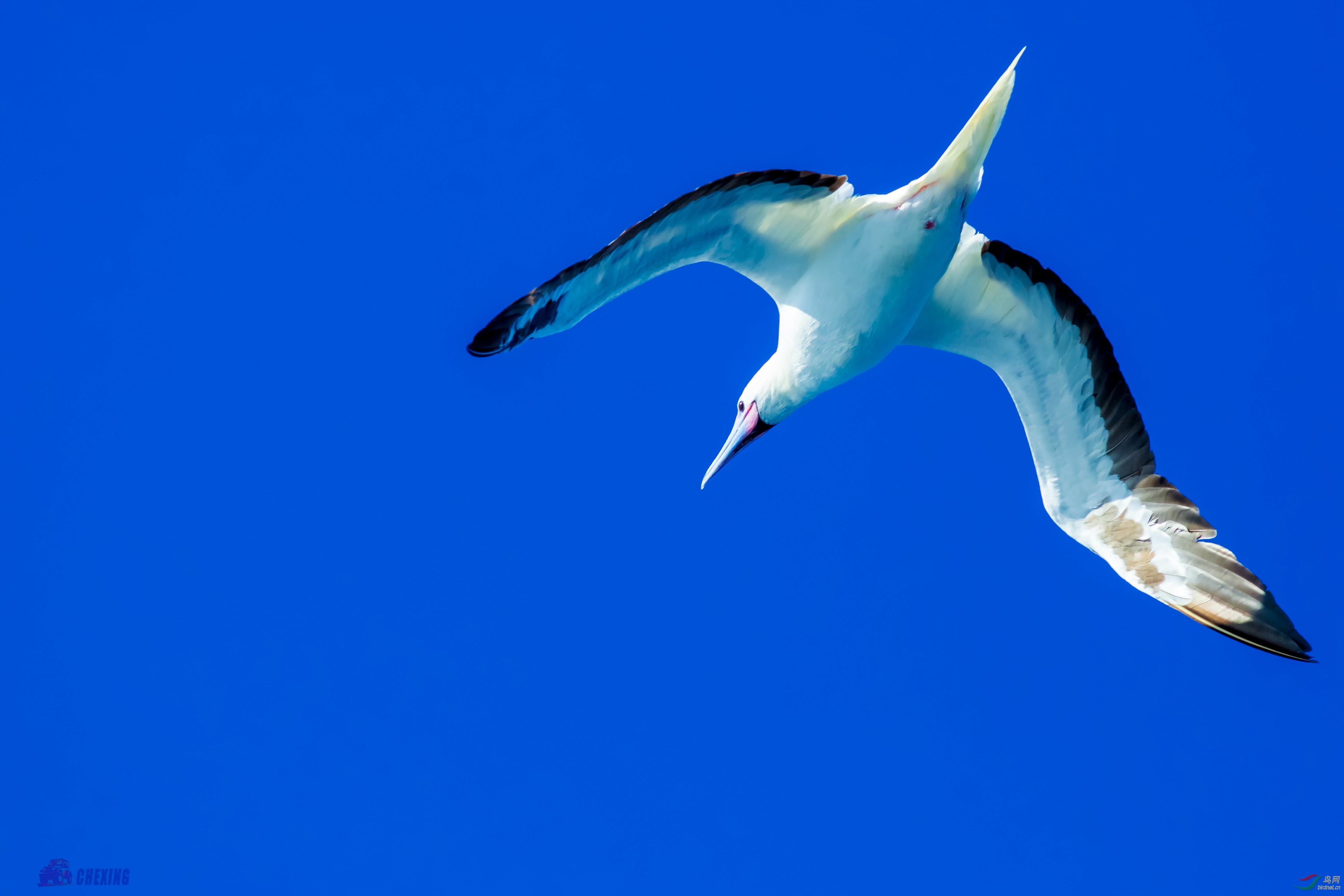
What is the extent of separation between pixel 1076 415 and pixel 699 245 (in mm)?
3548

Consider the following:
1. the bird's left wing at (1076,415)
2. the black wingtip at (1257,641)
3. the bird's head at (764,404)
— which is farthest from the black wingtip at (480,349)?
the black wingtip at (1257,641)

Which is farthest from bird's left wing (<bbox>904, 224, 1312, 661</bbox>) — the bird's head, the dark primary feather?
the bird's head

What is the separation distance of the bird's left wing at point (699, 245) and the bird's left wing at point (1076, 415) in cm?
141

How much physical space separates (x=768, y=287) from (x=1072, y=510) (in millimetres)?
3208

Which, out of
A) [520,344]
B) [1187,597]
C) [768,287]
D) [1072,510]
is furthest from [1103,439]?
[520,344]

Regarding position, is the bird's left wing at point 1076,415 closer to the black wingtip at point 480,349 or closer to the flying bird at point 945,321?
the flying bird at point 945,321

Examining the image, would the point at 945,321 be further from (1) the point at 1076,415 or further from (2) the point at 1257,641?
(2) the point at 1257,641

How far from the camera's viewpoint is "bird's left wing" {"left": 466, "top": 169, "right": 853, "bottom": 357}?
779cm

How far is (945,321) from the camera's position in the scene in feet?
32.1

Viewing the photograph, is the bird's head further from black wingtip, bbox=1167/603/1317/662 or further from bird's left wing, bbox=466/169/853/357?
black wingtip, bbox=1167/603/1317/662

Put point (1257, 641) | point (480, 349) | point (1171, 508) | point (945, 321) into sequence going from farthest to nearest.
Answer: point (945, 321) < point (1171, 508) < point (1257, 641) < point (480, 349)

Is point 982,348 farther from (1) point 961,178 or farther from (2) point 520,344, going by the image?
(2) point 520,344

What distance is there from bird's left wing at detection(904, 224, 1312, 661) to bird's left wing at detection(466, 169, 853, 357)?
1409 millimetres

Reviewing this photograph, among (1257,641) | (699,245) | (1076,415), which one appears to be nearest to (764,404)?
(699,245)
